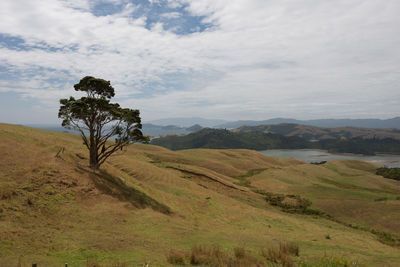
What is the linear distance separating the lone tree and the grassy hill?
351 cm

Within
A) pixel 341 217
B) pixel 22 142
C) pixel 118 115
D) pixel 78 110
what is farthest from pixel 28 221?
pixel 341 217

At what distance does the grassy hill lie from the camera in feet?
36.3

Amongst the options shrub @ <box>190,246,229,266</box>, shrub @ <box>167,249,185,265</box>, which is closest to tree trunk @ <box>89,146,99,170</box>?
shrub @ <box>167,249,185,265</box>

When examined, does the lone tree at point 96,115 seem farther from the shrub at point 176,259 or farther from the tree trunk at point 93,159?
the shrub at point 176,259

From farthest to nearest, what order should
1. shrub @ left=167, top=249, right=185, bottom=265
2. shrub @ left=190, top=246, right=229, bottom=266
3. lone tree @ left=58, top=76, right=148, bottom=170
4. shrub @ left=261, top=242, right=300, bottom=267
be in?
lone tree @ left=58, top=76, right=148, bottom=170 → shrub @ left=261, top=242, right=300, bottom=267 → shrub @ left=167, top=249, right=185, bottom=265 → shrub @ left=190, top=246, right=229, bottom=266

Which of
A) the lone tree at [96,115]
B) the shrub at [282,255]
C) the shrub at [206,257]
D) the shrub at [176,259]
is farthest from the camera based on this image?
the lone tree at [96,115]

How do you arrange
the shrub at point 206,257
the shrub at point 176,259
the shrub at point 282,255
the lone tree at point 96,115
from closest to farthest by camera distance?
the shrub at point 206,257
the shrub at point 176,259
the shrub at point 282,255
the lone tree at point 96,115

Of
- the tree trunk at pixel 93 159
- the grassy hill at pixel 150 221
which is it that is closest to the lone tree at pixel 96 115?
the tree trunk at pixel 93 159

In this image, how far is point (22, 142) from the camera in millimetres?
25938

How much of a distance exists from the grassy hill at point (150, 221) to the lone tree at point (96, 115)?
351cm

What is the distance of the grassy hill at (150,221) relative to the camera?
11.1 m

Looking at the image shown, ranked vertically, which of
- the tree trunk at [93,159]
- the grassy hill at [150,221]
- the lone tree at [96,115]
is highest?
the lone tree at [96,115]

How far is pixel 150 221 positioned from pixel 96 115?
14.8 meters

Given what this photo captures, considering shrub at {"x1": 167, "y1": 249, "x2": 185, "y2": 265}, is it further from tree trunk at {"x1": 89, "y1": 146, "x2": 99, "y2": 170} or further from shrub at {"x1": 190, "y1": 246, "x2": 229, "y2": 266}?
tree trunk at {"x1": 89, "y1": 146, "x2": 99, "y2": 170}
